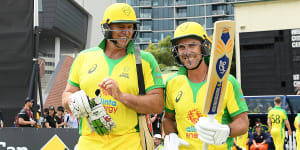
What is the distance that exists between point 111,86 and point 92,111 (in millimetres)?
270

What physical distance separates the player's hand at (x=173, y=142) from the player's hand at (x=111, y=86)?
1.93 ft

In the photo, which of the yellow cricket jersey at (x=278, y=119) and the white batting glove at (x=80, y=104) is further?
the yellow cricket jersey at (x=278, y=119)

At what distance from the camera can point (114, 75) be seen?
345 cm

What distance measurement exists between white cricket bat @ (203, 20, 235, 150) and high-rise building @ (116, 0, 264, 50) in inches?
3009

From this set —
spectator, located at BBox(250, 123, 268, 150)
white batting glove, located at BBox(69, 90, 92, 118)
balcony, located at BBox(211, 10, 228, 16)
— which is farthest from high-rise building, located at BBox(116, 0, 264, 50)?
white batting glove, located at BBox(69, 90, 92, 118)

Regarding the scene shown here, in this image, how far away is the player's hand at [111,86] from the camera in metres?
3.20

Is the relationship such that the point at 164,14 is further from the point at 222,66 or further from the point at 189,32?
the point at 222,66

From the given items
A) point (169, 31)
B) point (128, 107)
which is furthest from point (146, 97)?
point (169, 31)

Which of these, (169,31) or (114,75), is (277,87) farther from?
(169,31)

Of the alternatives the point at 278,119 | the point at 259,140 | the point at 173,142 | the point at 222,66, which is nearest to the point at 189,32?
the point at 222,66

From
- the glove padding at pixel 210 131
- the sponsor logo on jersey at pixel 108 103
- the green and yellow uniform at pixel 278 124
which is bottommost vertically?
the green and yellow uniform at pixel 278 124

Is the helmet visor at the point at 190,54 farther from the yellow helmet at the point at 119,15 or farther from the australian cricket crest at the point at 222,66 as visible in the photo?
the australian cricket crest at the point at 222,66

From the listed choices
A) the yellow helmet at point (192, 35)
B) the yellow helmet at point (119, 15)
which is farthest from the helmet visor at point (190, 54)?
the yellow helmet at point (119, 15)

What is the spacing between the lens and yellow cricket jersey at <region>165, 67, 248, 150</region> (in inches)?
136
